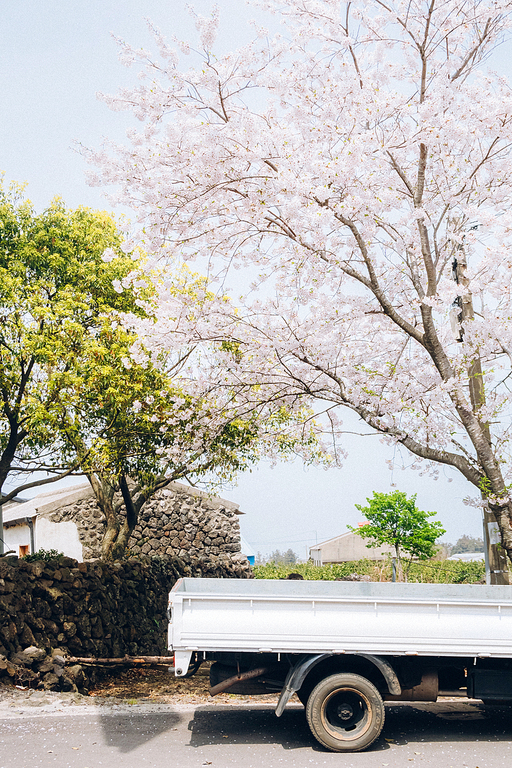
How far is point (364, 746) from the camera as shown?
20.9ft

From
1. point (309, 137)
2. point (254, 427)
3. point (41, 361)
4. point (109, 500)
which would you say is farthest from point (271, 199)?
point (109, 500)

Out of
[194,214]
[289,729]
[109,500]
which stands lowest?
[289,729]

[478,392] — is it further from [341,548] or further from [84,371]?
[341,548]

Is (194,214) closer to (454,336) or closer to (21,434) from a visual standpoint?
(454,336)

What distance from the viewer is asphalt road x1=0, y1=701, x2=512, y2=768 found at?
19.8ft

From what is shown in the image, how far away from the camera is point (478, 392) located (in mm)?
10117

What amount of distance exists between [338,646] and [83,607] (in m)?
6.75

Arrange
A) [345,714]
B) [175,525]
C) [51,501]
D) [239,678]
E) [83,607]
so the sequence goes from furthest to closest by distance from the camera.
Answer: [175,525] → [51,501] → [83,607] → [239,678] → [345,714]

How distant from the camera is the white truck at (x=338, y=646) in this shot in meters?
6.39

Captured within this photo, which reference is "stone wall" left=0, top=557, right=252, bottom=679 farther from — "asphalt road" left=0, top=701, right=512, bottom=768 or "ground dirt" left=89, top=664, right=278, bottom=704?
"asphalt road" left=0, top=701, right=512, bottom=768

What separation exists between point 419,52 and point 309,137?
2150mm

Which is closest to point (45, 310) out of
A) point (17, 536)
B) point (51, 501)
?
point (51, 501)

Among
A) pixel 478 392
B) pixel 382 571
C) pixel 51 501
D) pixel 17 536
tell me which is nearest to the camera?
pixel 478 392

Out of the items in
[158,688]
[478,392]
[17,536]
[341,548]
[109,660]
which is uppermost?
[478,392]
